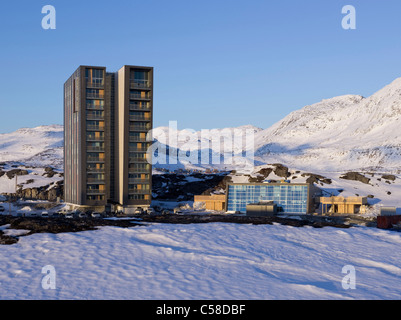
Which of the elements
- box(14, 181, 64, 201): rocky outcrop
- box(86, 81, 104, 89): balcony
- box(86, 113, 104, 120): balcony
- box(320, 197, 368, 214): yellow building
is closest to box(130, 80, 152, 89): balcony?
box(86, 81, 104, 89): balcony

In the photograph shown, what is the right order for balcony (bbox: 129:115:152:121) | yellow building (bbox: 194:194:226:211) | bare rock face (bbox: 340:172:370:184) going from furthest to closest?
bare rock face (bbox: 340:172:370:184), yellow building (bbox: 194:194:226:211), balcony (bbox: 129:115:152:121)

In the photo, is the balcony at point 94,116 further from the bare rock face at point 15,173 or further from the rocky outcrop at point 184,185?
the bare rock face at point 15,173

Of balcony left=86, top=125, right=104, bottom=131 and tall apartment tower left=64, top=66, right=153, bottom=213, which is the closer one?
tall apartment tower left=64, top=66, right=153, bottom=213

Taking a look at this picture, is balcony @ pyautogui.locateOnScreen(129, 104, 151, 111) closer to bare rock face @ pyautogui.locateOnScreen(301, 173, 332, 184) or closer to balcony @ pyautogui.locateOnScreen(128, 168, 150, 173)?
balcony @ pyautogui.locateOnScreen(128, 168, 150, 173)

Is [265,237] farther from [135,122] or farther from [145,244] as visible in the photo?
[135,122]

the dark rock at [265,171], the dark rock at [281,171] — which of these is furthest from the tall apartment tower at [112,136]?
the dark rock at [281,171]

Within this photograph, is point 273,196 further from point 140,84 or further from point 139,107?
point 140,84

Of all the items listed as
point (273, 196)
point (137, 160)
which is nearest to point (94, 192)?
Answer: point (137, 160)

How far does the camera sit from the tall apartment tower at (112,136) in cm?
8838

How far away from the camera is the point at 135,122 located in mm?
89625

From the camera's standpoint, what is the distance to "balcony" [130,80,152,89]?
88144mm

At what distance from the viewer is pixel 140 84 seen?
291 feet

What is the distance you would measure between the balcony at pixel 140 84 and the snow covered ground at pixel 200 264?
41407 mm

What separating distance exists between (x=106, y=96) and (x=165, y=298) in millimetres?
68090
